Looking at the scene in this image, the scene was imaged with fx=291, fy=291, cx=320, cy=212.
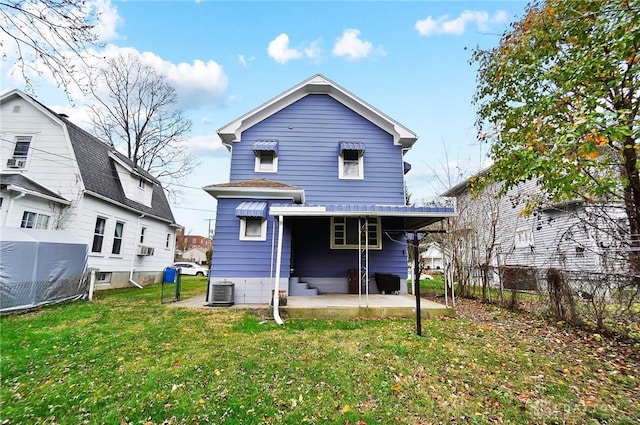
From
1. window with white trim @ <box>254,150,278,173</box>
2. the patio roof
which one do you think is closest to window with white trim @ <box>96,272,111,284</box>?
window with white trim @ <box>254,150,278,173</box>

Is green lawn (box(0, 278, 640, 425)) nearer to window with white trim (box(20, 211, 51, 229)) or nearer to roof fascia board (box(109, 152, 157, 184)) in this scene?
window with white trim (box(20, 211, 51, 229))

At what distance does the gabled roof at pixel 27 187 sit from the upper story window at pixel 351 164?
11.0 m

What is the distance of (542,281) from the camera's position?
305 inches

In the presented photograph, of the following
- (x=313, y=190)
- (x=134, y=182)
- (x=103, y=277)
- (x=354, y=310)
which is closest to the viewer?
(x=354, y=310)

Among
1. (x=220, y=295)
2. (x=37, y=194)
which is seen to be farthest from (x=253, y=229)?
(x=37, y=194)

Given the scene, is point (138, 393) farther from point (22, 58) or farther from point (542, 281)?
point (542, 281)

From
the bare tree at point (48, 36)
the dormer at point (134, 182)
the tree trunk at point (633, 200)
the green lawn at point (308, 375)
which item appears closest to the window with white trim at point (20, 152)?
the dormer at point (134, 182)

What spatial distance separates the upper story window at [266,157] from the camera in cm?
1147

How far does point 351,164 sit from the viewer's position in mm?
11812

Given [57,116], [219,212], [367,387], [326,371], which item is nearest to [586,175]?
[367,387]

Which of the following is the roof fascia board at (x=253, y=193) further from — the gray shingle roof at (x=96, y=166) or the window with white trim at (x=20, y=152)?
the window with white trim at (x=20, y=152)

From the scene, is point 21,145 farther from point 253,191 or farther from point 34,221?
point 253,191

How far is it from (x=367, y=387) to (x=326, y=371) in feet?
2.32

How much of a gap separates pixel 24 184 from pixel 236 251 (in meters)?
8.15
